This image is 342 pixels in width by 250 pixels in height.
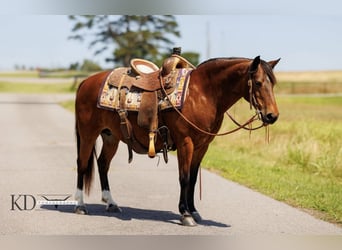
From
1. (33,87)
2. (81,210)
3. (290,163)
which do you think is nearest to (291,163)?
(290,163)

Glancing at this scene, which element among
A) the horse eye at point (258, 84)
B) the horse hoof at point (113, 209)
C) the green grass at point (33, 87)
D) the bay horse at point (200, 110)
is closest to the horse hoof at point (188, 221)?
the bay horse at point (200, 110)

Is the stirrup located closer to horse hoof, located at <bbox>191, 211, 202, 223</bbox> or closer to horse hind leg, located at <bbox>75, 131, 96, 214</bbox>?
horse hoof, located at <bbox>191, 211, 202, 223</bbox>

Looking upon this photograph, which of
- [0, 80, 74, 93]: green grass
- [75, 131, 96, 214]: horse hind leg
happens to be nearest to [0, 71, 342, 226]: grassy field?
[0, 80, 74, 93]: green grass

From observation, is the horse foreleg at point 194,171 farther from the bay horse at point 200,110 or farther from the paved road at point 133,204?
the paved road at point 133,204

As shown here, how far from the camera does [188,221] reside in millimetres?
6270

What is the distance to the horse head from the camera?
5754mm

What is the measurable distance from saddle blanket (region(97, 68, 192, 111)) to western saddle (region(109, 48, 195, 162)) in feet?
0.14

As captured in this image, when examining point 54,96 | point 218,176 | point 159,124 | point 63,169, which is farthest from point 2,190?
point 54,96

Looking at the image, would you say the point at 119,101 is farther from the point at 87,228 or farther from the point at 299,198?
the point at 299,198

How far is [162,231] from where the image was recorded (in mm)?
6047

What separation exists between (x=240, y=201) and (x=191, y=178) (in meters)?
1.17

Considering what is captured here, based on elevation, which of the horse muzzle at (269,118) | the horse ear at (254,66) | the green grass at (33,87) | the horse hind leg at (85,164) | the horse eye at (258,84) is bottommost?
the horse hind leg at (85,164)

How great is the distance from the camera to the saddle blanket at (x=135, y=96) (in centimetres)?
629
